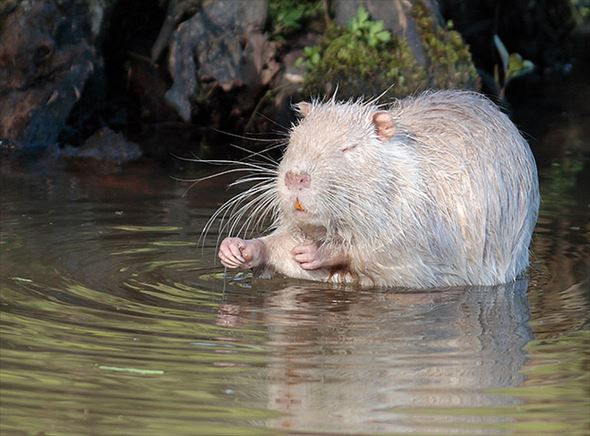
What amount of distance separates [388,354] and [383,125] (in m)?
1.45

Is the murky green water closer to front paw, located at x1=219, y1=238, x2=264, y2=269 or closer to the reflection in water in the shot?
the reflection in water

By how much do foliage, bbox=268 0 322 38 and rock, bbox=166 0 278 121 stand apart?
8.4 inches

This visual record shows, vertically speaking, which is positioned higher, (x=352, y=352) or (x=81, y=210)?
(x=352, y=352)

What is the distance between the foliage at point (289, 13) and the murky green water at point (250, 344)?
330 cm

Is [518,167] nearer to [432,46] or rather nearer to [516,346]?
[516,346]

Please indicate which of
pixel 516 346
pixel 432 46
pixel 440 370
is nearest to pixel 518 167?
pixel 516 346

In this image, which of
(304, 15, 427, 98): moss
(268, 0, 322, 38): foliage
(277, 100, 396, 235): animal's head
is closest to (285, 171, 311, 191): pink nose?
(277, 100, 396, 235): animal's head

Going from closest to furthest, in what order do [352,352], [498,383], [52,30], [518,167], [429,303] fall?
[498,383]
[352,352]
[429,303]
[518,167]
[52,30]

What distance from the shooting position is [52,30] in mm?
9961

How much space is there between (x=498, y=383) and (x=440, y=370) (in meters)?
0.24

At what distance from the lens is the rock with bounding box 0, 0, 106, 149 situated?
9.83 m

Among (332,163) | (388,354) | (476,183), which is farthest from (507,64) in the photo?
(388,354)

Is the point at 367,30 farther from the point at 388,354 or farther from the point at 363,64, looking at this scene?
the point at 388,354

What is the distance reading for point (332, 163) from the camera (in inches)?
229
